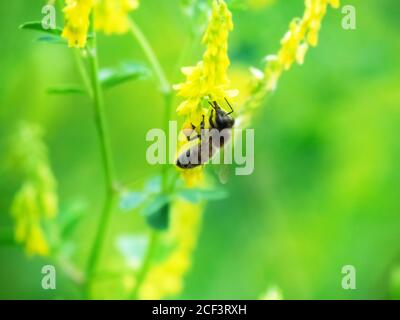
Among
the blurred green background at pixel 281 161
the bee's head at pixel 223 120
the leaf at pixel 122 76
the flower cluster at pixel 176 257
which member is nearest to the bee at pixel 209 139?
the bee's head at pixel 223 120

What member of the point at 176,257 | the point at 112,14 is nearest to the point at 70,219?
the point at 176,257

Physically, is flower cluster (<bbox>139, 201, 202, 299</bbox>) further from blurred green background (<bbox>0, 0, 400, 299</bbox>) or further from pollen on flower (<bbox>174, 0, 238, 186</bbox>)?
pollen on flower (<bbox>174, 0, 238, 186</bbox>)

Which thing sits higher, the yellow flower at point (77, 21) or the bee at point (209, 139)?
the yellow flower at point (77, 21)

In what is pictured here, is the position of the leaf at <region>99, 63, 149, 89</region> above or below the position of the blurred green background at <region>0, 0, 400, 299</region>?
below

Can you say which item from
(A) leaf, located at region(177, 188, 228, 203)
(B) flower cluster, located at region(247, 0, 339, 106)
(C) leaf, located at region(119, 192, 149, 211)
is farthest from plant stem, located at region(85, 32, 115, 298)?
(B) flower cluster, located at region(247, 0, 339, 106)

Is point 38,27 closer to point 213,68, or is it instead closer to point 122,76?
point 122,76

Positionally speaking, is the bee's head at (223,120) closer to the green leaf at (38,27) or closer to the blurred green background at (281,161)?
the green leaf at (38,27)
